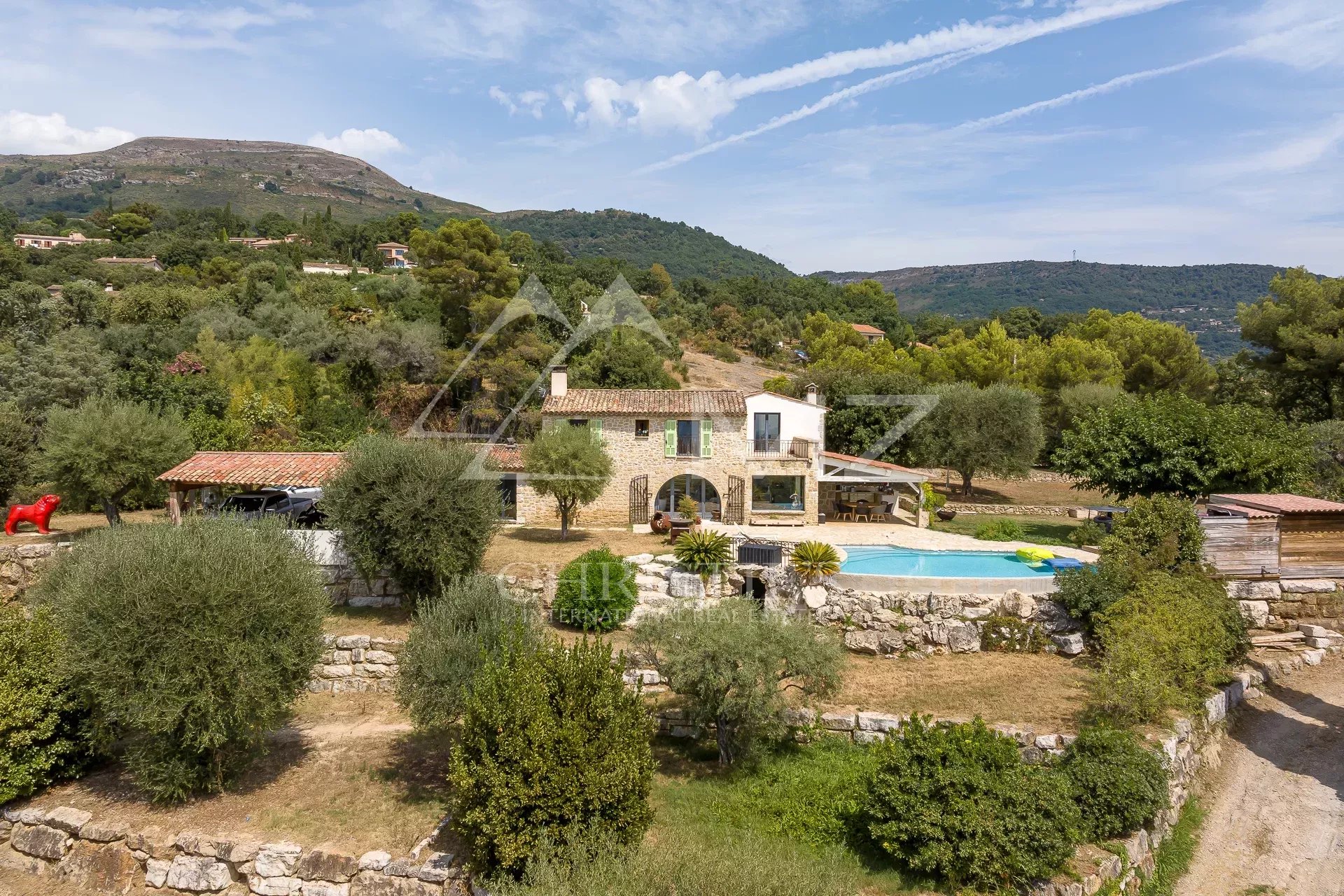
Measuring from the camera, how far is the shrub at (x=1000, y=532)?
22.0 metres

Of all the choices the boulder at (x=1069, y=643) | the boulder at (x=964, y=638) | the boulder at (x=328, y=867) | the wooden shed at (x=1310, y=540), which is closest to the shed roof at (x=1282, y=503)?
the wooden shed at (x=1310, y=540)

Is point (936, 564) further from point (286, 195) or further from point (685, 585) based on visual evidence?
point (286, 195)

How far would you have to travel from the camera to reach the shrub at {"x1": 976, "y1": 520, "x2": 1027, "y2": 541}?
2202cm

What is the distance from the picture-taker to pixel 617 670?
33.7 ft

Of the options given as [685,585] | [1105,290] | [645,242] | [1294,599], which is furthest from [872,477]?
[1105,290]

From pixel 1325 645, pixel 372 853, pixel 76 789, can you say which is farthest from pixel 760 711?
pixel 1325 645

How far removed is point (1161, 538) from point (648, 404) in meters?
14.4

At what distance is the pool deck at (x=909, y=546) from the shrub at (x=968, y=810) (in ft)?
21.3

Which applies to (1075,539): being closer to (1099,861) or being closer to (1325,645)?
(1325,645)

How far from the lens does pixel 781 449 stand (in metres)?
25.1

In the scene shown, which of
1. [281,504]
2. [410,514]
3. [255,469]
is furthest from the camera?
[281,504]

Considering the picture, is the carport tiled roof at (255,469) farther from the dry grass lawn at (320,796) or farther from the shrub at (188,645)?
the dry grass lawn at (320,796)

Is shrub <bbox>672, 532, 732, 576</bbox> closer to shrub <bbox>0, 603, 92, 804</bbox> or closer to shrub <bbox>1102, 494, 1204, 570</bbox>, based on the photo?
shrub <bbox>1102, 494, 1204, 570</bbox>

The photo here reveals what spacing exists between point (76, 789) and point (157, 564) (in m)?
3.98
